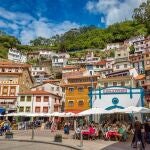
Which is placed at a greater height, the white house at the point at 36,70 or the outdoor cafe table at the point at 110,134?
the white house at the point at 36,70

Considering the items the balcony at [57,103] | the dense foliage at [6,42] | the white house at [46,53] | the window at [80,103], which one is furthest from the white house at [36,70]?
the window at [80,103]

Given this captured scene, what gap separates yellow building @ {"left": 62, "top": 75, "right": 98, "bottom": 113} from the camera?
209 ft

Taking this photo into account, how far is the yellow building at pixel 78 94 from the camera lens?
6359 cm

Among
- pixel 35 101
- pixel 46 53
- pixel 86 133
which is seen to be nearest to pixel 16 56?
pixel 46 53

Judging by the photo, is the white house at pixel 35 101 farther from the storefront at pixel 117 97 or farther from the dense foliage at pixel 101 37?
the dense foliage at pixel 101 37

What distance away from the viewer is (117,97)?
123 feet

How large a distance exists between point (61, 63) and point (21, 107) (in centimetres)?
6532

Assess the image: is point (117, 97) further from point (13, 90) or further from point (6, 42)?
Result: point (6, 42)

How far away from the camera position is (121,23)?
153750 millimetres

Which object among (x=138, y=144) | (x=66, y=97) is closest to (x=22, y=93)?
(x=66, y=97)

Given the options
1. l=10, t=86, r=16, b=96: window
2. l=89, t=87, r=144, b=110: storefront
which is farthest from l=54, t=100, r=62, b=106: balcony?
l=89, t=87, r=144, b=110: storefront

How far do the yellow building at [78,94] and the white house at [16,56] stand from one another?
7473 centimetres

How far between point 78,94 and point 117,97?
28.1 metres

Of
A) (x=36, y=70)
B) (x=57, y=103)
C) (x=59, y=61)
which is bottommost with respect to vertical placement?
(x=57, y=103)
